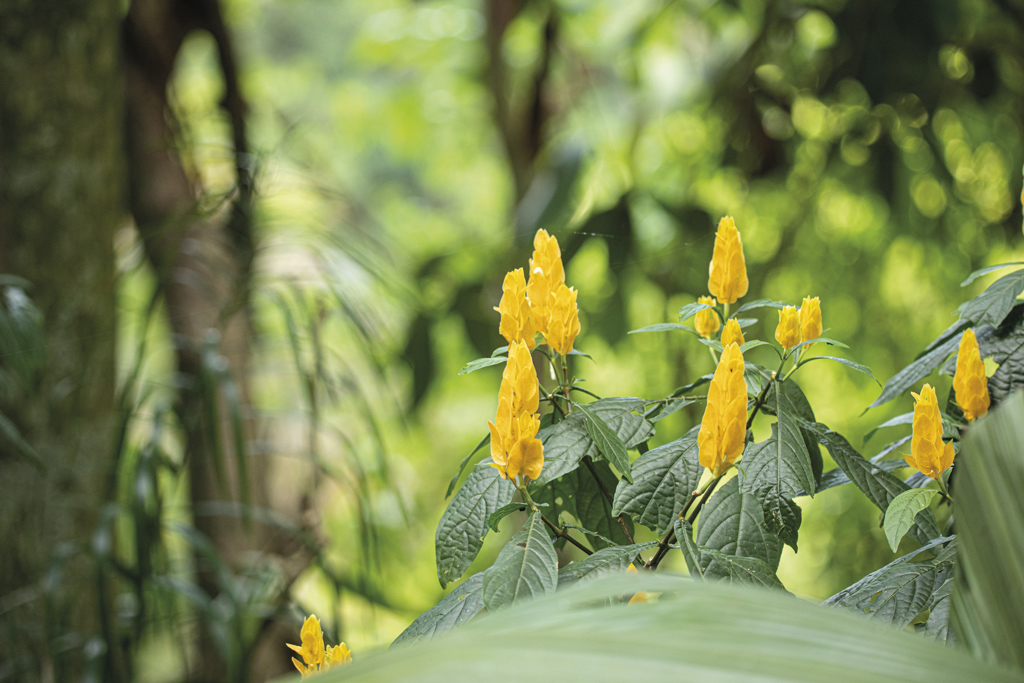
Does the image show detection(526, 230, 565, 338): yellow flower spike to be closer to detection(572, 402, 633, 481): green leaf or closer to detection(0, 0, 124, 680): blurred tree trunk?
detection(572, 402, 633, 481): green leaf

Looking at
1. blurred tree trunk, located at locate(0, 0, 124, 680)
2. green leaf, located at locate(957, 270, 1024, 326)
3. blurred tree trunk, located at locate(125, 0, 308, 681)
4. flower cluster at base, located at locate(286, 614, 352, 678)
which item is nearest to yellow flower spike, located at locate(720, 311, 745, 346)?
green leaf, located at locate(957, 270, 1024, 326)

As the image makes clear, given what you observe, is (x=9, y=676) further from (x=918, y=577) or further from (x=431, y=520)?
(x=431, y=520)

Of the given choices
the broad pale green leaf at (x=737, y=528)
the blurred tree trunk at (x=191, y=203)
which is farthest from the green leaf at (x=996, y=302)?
the blurred tree trunk at (x=191, y=203)

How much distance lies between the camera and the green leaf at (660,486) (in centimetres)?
28

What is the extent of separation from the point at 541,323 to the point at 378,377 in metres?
0.55

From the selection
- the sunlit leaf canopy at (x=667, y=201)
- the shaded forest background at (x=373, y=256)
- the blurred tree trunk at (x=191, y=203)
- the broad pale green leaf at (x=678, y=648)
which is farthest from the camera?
the blurred tree trunk at (x=191, y=203)

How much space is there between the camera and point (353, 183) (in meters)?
3.67

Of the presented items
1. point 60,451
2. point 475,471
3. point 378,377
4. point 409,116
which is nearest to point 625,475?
point 475,471

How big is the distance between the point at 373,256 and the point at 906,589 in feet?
2.55

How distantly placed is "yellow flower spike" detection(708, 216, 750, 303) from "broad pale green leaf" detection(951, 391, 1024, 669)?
15 cm

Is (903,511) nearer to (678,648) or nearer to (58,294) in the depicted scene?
(678,648)

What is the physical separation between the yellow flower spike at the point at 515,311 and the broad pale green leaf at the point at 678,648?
0.15 m

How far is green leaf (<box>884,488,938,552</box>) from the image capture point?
257 mm

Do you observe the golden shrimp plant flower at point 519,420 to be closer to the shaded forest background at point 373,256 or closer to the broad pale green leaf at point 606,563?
the broad pale green leaf at point 606,563
